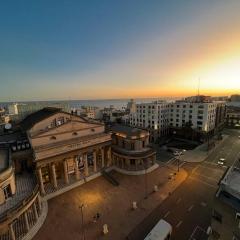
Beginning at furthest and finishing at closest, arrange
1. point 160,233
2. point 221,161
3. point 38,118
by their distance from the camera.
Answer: point 221,161 → point 38,118 → point 160,233

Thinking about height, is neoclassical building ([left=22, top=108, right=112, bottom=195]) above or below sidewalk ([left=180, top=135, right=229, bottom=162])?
above

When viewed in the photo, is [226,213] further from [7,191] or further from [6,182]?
[7,191]

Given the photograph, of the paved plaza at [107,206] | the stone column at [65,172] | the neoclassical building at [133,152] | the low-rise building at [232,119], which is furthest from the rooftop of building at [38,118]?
the low-rise building at [232,119]

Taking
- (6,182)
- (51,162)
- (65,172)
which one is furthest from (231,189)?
(51,162)

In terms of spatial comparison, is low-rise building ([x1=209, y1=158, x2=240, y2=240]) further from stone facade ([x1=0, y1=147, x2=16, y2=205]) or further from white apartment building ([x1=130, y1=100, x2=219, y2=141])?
white apartment building ([x1=130, y1=100, x2=219, y2=141])

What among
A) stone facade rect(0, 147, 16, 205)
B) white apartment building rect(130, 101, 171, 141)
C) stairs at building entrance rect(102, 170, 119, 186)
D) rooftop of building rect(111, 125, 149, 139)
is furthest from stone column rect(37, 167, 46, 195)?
white apartment building rect(130, 101, 171, 141)

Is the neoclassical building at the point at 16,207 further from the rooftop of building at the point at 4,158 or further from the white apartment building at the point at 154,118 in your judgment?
the white apartment building at the point at 154,118
